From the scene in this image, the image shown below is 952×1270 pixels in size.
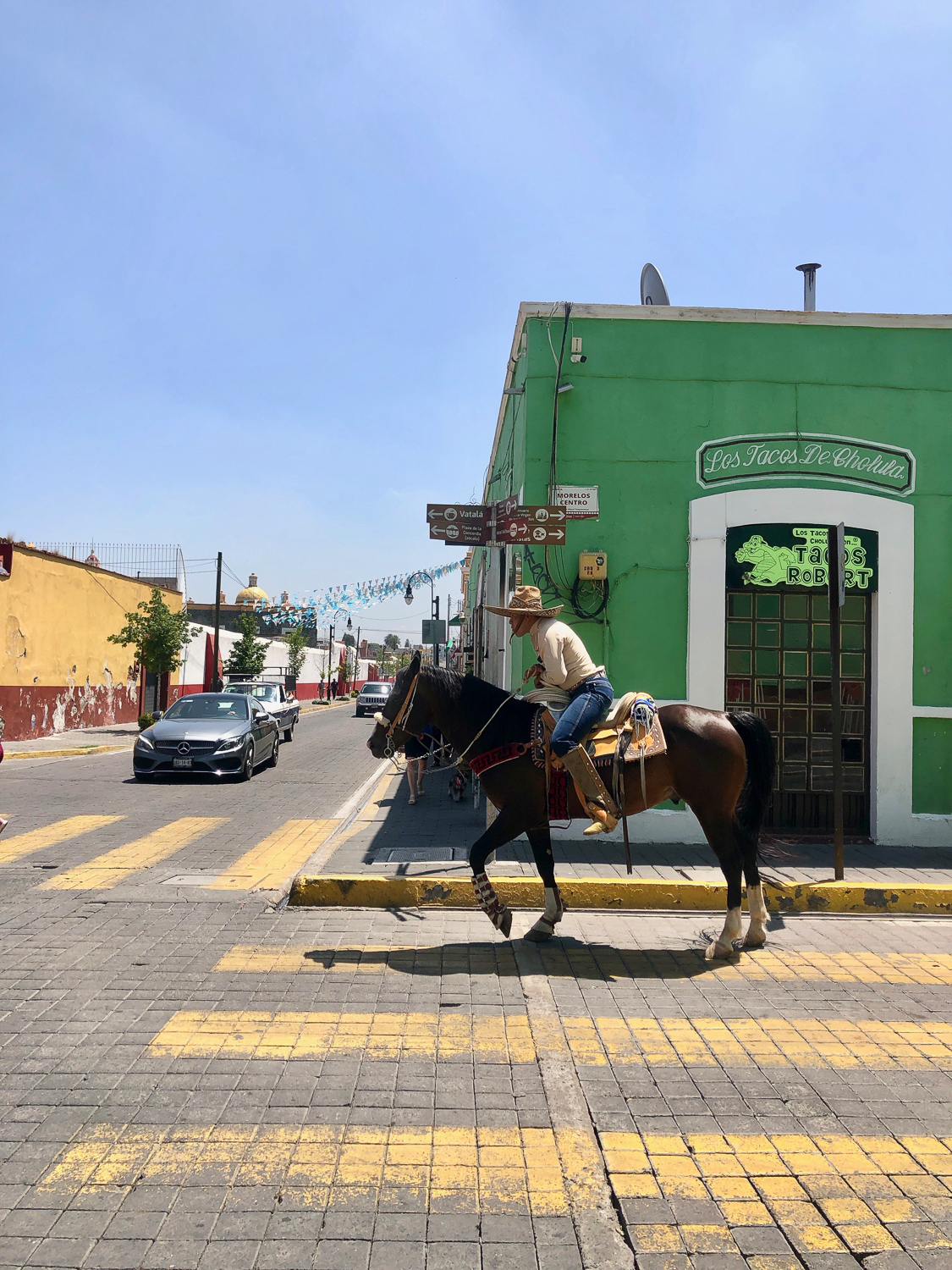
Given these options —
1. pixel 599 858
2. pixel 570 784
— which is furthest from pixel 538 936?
pixel 599 858

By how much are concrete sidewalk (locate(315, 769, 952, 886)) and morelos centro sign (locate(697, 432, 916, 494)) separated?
3.85 meters

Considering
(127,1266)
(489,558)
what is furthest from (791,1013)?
(489,558)

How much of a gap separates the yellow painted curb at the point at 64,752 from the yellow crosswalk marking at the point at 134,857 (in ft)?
32.2

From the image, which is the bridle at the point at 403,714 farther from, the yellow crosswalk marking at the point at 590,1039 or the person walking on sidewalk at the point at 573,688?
the yellow crosswalk marking at the point at 590,1039

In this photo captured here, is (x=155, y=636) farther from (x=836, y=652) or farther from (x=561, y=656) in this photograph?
(x=561, y=656)

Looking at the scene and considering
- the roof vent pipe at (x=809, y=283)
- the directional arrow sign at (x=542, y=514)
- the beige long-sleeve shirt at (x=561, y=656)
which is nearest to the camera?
the beige long-sleeve shirt at (x=561, y=656)

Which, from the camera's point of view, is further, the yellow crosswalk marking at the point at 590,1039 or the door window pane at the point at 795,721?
the door window pane at the point at 795,721

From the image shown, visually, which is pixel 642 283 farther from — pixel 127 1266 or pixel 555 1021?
pixel 127 1266

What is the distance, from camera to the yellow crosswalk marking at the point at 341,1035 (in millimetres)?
4289

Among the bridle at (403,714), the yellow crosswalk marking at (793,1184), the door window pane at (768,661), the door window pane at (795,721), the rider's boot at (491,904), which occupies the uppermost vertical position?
the door window pane at (768,661)

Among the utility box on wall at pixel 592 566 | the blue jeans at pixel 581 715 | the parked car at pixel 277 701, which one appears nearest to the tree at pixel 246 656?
the parked car at pixel 277 701

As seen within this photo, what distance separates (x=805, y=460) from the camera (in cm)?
988

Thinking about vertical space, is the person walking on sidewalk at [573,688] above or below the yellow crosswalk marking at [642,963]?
above

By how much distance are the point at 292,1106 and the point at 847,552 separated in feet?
26.4
